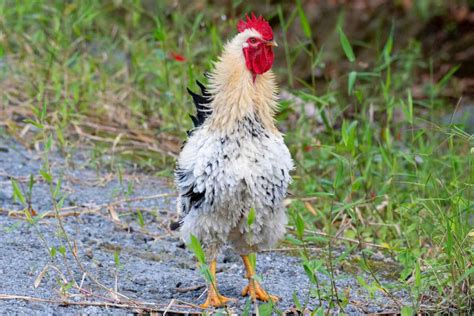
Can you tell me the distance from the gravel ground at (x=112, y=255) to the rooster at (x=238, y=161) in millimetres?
318

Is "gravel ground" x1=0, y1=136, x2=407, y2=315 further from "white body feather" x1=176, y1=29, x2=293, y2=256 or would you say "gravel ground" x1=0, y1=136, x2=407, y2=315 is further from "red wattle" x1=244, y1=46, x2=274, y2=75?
"red wattle" x1=244, y1=46, x2=274, y2=75

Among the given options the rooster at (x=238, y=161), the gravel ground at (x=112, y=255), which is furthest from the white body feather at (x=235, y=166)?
the gravel ground at (x=112, y=255)

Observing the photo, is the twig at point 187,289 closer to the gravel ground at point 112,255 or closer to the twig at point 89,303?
the gravel ground at point 112,255

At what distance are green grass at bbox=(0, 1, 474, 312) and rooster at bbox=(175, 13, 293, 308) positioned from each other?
43 centimetres

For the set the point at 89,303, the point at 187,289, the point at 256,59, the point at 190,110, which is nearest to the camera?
the point at 89,303

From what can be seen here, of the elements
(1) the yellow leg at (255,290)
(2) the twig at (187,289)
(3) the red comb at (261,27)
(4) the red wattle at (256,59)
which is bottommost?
(2) the twig at (187,289)

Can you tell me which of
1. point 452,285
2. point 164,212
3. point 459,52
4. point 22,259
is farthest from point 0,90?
point 459,52

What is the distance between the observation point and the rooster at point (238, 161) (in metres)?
3.75

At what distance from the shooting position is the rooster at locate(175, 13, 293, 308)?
375 cm

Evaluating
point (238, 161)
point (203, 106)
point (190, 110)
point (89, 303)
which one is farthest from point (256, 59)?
point (190, 110)

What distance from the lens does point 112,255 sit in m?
4.54

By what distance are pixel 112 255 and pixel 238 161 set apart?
3.72 feet

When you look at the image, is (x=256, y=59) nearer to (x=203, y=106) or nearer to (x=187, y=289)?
(x=203, y=106)

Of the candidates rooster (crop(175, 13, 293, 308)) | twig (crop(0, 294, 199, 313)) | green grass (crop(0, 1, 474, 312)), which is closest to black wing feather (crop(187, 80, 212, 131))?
rooster (crop(175, 13, 293, 308))
